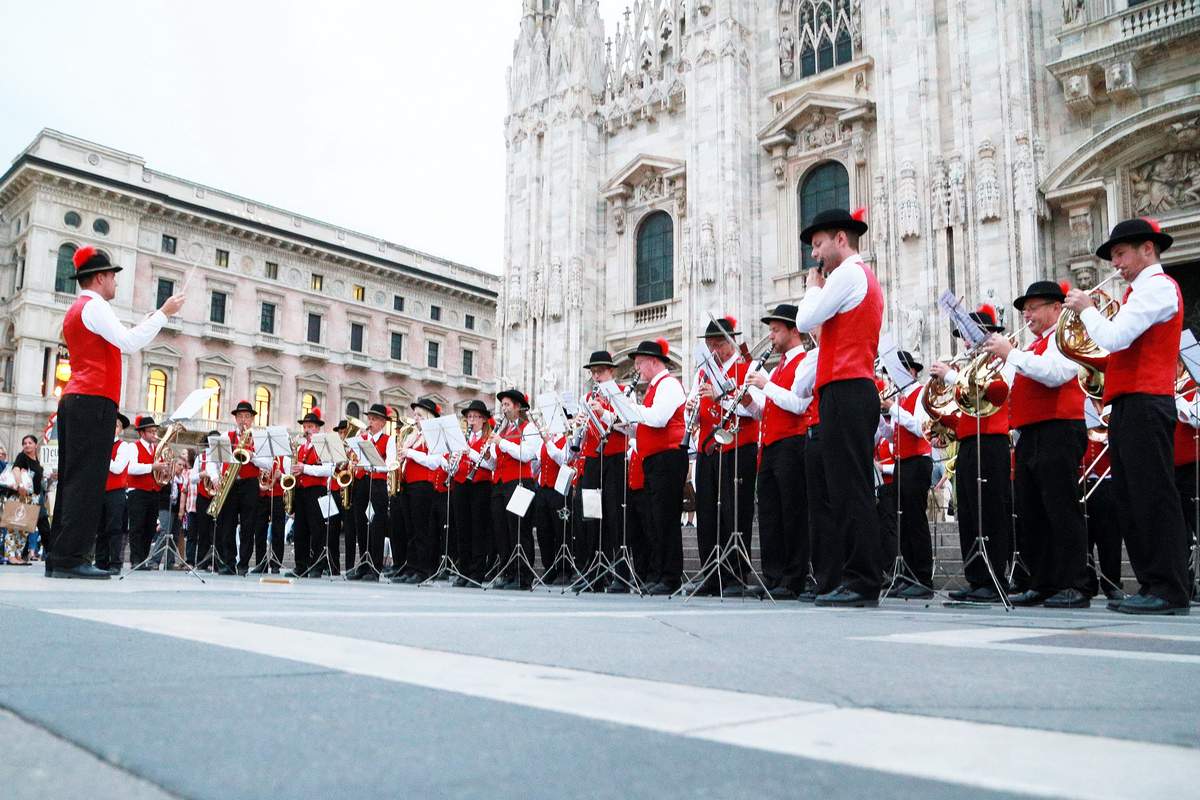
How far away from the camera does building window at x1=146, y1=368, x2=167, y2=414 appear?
4138 centimetres

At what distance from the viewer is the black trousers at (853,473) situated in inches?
222

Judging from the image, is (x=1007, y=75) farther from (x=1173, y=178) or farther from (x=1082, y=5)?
(x=1173, y=178)

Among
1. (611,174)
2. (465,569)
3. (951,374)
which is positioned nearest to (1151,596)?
(951,374)

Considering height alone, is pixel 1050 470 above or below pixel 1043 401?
below

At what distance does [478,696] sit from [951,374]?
5613mm

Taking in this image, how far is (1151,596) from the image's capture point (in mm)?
5324

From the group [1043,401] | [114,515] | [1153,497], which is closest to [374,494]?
[114,515]

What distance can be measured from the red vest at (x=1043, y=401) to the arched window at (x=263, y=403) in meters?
42.8

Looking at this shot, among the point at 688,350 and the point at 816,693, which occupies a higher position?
the point at 688,350

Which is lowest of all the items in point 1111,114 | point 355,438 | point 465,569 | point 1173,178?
point 465,569

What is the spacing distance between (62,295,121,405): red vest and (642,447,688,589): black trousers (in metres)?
4.40

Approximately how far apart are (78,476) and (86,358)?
2.75 feet

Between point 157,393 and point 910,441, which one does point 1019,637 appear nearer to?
point 910,441

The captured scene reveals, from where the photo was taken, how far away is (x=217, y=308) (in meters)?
44.5
